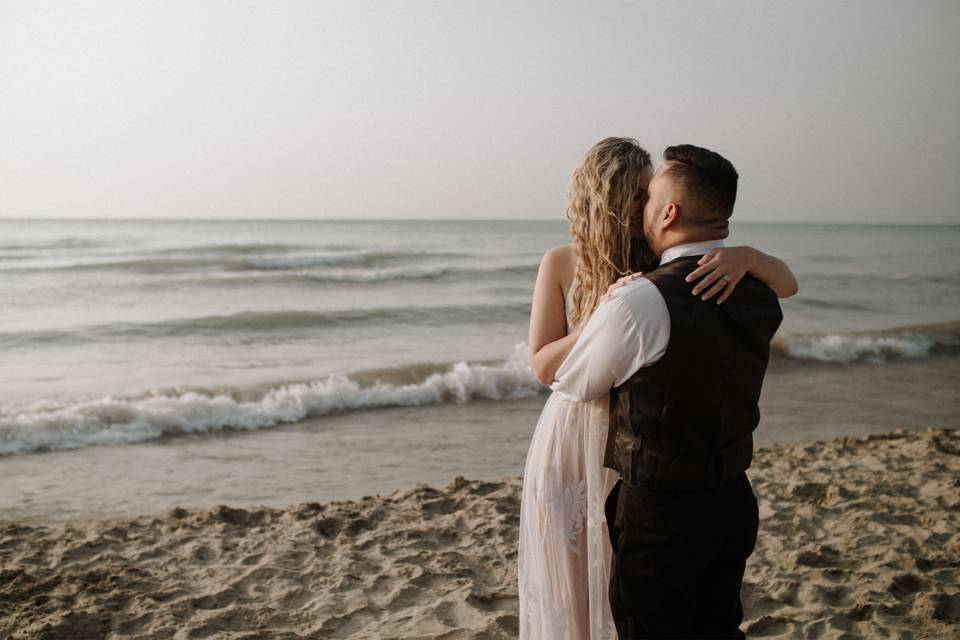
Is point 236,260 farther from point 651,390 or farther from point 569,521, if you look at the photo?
point 651,390

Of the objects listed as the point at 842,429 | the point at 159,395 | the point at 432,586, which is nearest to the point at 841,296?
the point at 842,429

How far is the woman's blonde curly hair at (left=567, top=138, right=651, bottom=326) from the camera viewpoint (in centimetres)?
217

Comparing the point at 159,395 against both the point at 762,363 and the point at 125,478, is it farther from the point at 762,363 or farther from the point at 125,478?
the point at 762,363

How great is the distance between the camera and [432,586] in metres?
4.32

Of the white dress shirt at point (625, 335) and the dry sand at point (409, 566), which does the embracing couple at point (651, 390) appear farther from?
the dry sand at point (409, 566)

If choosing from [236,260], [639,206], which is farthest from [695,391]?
[236,260]

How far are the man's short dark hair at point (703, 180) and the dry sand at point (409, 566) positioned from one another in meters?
2.59

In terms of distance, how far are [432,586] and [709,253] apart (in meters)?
3.09

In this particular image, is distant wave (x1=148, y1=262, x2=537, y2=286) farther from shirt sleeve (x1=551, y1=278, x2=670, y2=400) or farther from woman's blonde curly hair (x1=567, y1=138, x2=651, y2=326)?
shirt sleeve (x1=551, y1=278, x2=670, y2=400)

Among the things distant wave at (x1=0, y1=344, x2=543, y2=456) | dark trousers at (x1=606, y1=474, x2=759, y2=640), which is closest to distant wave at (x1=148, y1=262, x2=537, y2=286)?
distant wave at (x1=0, y1=344, x2=543, y2=456)

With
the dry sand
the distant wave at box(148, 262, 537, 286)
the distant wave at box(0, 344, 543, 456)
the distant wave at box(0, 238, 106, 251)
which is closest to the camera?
the dry sand

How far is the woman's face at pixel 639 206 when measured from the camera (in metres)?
2.17

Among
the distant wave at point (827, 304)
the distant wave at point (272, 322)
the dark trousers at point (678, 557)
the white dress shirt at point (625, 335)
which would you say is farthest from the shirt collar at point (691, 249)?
the distant wave at point (827, 304)

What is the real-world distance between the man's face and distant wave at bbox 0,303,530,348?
43.9 ft
